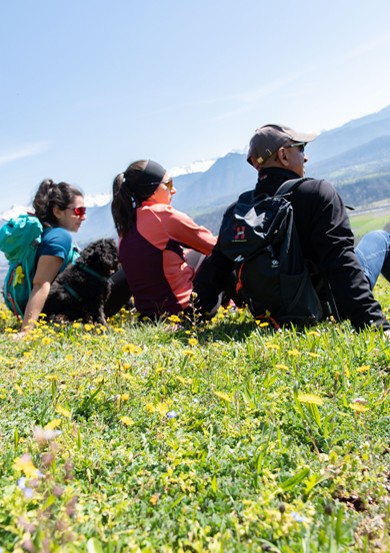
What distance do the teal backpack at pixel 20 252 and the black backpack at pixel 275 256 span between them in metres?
3.12

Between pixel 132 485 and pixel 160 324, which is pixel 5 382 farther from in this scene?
pixel 160 324

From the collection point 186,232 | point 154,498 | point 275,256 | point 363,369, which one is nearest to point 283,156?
point 275,256

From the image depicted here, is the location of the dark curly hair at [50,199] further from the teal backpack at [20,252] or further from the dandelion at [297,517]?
the dandelion at [297,517]

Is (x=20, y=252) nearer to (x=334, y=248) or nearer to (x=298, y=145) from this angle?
(x=298, y=145)

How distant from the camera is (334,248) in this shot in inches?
160

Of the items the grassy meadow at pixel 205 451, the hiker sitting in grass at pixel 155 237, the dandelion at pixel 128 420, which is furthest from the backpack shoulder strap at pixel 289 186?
the dandelion at pixel 128 420

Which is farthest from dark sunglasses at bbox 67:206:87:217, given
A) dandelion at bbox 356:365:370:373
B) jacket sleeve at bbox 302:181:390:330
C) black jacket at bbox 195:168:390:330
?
dandelion at bbox 356:365:370:373

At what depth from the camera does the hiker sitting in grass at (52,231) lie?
245 inches

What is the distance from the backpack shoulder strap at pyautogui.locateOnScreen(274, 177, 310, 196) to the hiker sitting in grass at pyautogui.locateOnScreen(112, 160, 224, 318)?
59.7 inches

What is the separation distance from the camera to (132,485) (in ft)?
6.90

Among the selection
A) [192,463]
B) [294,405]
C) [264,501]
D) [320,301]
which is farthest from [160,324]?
[264,501]

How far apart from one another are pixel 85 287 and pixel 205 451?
5052 mm

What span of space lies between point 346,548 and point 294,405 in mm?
1027

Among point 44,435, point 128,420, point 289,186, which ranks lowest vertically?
point 128,420
